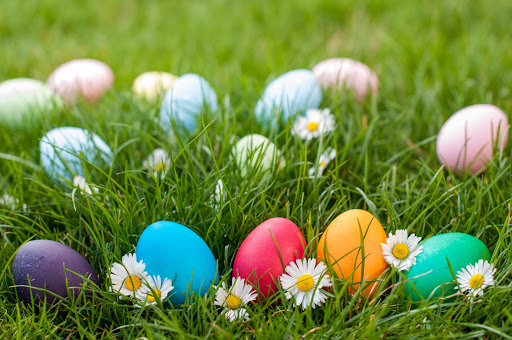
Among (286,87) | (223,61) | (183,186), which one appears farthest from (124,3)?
(183,186)

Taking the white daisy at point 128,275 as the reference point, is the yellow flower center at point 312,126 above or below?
above

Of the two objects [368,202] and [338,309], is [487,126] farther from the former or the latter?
[338,309]

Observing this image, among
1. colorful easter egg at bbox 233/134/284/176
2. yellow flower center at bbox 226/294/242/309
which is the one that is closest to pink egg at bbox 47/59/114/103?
colorful easter egg at bbox 233/134/284/176

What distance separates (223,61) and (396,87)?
936mm

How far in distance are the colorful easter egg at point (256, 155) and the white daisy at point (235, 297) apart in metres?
0.35

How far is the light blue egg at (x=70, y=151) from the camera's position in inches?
53.2

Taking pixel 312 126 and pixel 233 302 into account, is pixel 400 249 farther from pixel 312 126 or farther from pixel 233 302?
pixel 312 126

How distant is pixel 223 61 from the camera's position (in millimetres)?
2387

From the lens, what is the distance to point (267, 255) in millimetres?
1013

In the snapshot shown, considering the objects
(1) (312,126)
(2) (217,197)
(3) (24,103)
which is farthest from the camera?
(3) (24,103)

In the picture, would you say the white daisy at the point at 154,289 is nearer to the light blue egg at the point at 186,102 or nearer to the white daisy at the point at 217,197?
the white daisy at the point at 217,197

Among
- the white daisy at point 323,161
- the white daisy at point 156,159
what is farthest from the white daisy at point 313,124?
the white daisy at point 156,159

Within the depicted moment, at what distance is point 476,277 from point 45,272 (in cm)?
96

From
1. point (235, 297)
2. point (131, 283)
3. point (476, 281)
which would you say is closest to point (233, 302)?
point (235, 297)
